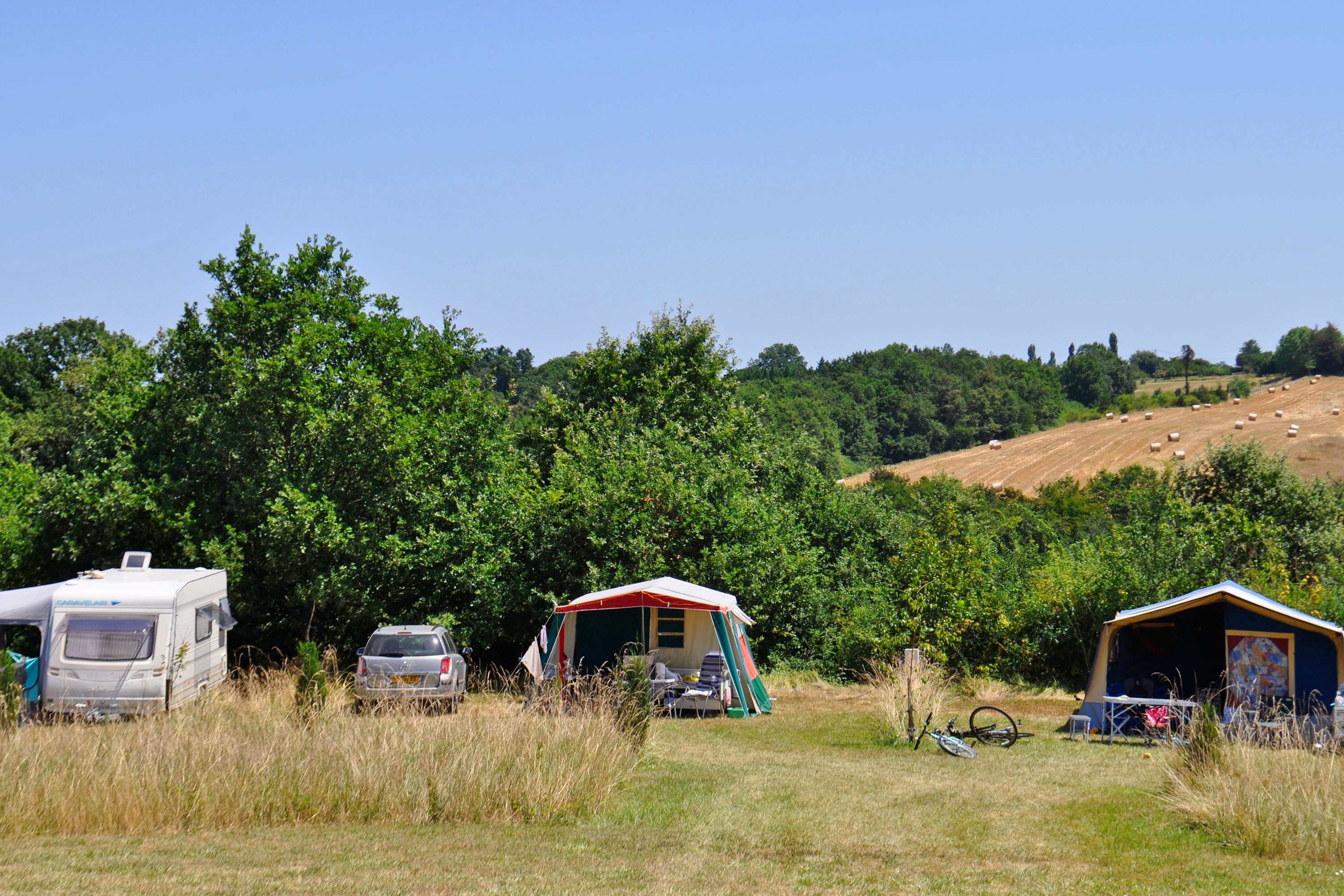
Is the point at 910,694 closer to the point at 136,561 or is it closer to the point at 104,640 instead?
the point at 104,640

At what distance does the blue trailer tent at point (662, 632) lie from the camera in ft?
59.4

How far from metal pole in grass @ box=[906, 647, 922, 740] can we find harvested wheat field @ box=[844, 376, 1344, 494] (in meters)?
39.8

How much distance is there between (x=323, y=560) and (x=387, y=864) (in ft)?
51.2

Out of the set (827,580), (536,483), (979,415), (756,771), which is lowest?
(756,771)

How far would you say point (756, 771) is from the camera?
12344mm

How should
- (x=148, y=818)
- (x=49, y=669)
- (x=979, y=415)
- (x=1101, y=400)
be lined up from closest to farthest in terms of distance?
(x=148, y=818)
(x=49, y=669)
(x=979, y=415)
(x=1101, y=400)

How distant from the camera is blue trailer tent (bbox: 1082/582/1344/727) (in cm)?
1602

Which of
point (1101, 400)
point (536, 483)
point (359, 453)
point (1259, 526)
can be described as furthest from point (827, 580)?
point (1101, 400)

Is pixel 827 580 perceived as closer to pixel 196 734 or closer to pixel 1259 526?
pixel 1259 526

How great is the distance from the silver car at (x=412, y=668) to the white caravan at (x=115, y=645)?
2454 millimetres

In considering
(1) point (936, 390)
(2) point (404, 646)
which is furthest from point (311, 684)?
(1) point (936, 390)

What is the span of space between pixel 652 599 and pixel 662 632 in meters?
2.68

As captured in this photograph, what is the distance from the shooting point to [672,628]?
20547 millimetres

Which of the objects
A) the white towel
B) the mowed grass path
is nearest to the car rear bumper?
the white towel
